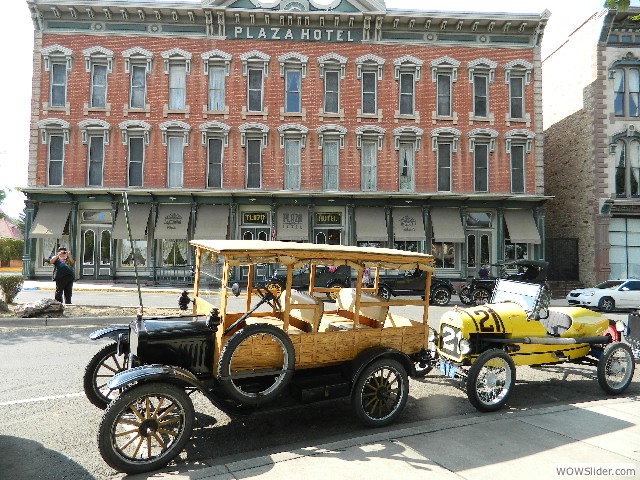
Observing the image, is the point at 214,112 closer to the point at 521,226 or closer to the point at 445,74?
the point at 445,74

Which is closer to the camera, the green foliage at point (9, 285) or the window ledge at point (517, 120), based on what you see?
the green foliage at point (9, 285)

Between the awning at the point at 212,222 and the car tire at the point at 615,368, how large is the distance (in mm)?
19177

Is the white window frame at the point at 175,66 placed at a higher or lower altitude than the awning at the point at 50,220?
higher

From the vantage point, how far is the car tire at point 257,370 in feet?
15.1

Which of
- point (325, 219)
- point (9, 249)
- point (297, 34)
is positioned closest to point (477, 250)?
point (325, 219)

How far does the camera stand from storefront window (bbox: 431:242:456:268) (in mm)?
24906

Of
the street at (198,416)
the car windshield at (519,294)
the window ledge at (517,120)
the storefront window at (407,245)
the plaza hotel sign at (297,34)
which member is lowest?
the street at (198,416)

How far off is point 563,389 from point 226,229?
19080 millimetres

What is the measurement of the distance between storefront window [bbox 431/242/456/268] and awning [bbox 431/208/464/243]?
63 cm

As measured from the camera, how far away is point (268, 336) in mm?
4867

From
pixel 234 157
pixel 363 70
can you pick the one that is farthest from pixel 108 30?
pixel 363 70

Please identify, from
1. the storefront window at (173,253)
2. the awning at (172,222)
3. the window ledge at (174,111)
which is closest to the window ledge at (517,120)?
the window ledge at (174,111)

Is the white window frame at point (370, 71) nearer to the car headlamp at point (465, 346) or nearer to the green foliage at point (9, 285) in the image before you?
the green foliage at point (9, 285)

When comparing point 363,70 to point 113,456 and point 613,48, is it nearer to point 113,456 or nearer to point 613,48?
point 613,48
